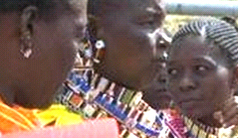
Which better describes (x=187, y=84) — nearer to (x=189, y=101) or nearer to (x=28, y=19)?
(x=189, y=101)

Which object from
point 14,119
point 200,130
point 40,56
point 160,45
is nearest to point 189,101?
point 200,130

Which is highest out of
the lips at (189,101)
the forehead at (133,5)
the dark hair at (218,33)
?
the forehead at (133,5)

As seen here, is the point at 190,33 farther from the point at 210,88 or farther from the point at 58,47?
the point at 58,47

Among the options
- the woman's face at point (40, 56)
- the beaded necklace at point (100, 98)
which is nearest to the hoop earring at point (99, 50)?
the beaded necklace at point (100, 98)

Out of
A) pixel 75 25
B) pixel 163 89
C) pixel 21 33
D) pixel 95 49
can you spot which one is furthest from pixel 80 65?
pixel 163 89

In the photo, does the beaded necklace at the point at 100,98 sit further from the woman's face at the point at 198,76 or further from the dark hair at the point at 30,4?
the dark hair at the point at 30,4

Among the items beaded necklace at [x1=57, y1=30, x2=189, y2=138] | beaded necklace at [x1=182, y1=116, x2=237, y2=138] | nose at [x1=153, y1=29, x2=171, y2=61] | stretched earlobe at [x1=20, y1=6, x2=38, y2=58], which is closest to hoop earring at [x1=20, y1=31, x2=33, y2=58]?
stretched earlobe at [x1=20, y1=6, x2=38, y2=58]

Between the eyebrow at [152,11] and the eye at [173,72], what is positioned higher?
the eyebrow at [152,11]

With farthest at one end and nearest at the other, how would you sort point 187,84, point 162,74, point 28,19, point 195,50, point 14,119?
point 162,74 < point 195,50 < point 187,84 < point 14,119 < point 28,19
